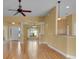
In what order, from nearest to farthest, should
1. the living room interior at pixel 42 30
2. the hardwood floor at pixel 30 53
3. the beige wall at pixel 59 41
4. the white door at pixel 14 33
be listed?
the beige wall at pixel 59 41 < the hardwood floor at pixel 30 53 < the living room interior at pixel 42 30 < the white door at pixel 14 33

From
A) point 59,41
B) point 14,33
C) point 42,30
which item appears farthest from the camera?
point 14,33

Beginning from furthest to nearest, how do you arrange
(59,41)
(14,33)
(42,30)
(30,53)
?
1. (14,33)
2. (42,30)
3. (59,41)
4. (30,53)

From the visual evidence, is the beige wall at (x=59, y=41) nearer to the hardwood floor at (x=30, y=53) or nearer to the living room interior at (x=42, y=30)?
the living room interior at (x=42, y=30)

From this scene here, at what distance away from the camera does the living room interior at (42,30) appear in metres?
6.52

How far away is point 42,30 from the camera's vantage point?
15312 mm

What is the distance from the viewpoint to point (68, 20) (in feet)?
23.3

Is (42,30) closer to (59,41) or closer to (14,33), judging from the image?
(14,33)

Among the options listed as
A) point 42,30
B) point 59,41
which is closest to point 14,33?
point 42,30

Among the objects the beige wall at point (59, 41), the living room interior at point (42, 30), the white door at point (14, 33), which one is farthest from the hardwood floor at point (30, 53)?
the white door at point (14, 33)

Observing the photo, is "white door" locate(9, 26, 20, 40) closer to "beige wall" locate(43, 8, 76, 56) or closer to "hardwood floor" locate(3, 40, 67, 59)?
"beige wall" locate(43, 8, 76, 56)

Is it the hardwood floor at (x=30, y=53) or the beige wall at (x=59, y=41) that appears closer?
the beige wall at (x=59, y=41)

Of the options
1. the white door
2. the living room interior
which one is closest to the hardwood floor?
the living room interior

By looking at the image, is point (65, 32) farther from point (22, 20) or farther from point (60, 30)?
point (22, 20)

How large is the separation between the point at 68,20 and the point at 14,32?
45.1 ft
